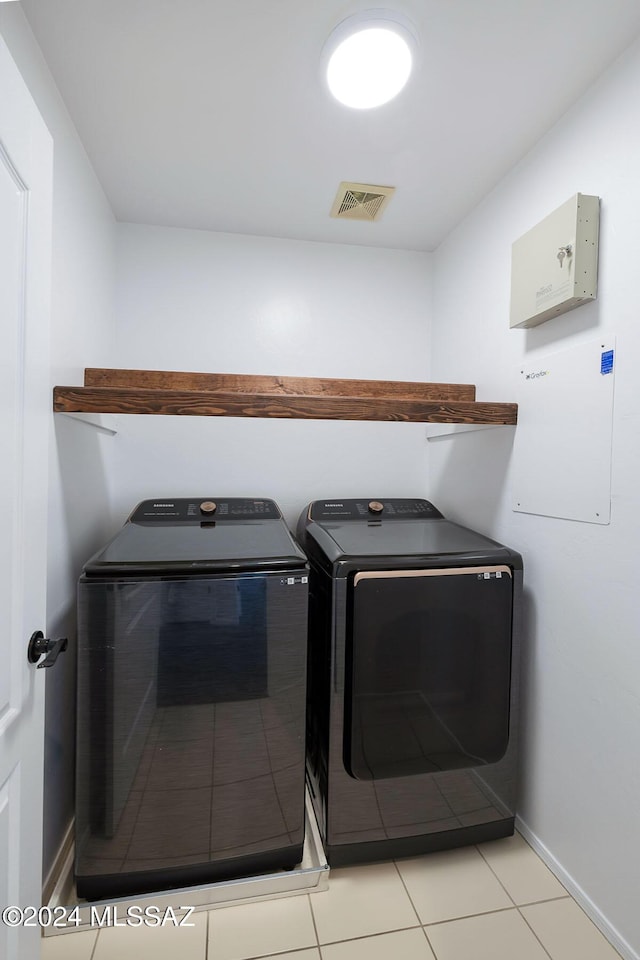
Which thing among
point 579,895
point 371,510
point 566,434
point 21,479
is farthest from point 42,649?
point 579,895

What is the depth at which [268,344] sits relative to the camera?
2.45 meters

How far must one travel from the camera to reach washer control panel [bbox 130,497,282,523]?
204cm

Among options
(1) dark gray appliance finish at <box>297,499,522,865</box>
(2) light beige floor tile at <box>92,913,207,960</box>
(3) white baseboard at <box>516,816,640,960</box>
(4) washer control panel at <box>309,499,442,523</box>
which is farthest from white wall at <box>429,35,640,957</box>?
(2) light beige floor tile at <box>92,913,207,960</box>

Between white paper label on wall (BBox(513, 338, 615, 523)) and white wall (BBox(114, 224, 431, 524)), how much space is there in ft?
2.92

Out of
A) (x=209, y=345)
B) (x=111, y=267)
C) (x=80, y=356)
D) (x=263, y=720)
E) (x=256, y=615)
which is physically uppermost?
(x=111, y=267)

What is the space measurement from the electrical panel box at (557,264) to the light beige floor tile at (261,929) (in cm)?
213

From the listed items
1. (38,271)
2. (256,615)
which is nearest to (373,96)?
(38,271)

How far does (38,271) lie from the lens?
1.05 m

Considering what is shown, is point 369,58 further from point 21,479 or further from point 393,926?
point 393,926

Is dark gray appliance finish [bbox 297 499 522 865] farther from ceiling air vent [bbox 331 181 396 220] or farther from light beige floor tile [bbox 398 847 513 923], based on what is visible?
ceiling air vent [bbox 331 181 396 220]

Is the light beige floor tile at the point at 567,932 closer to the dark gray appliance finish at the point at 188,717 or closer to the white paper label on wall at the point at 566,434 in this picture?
the dark gray appliance finish at the point at 188,717

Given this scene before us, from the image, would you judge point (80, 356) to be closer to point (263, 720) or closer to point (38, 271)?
point (38, 271)

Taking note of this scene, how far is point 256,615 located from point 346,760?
0.60m

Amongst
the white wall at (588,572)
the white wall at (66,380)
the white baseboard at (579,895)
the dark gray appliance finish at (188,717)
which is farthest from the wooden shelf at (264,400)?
the white baseboard at (579,895)
